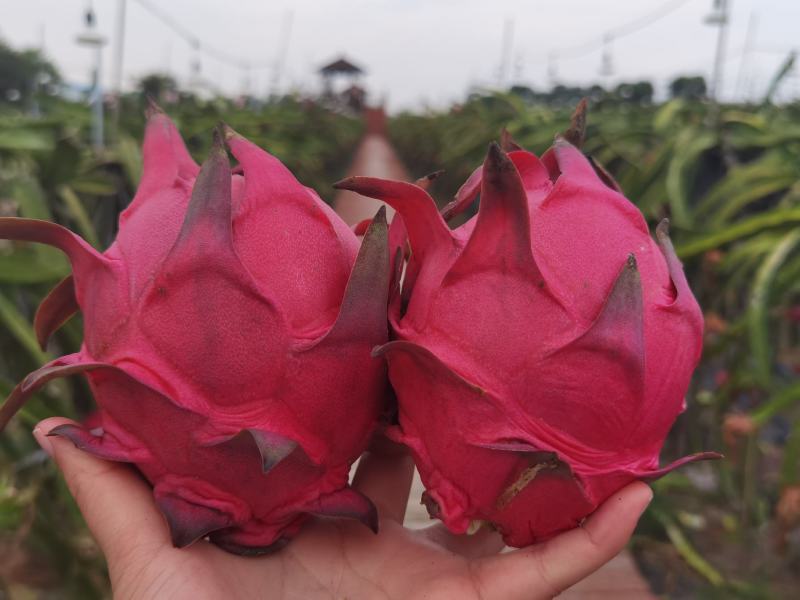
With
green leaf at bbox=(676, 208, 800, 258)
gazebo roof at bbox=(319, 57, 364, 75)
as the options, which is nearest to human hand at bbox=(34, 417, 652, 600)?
green leaf at bbox=(676, 208, 800, 258)

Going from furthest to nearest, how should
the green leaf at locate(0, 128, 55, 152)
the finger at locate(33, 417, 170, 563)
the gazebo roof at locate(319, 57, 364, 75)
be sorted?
the gazebo roof at locate(319, 57, 364, 75) → the green leaf at locate(0, 128, 55, 152) → the finger at locate(33, 417, 170, 563)

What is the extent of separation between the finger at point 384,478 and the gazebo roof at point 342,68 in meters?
24.6

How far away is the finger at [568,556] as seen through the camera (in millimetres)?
662

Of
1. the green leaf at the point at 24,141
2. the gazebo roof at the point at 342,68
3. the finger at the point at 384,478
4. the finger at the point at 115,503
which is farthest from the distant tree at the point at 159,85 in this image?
the gazebo roof at the point at 342,68

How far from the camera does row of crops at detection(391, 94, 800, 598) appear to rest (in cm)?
152

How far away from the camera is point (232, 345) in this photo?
62 centimetres

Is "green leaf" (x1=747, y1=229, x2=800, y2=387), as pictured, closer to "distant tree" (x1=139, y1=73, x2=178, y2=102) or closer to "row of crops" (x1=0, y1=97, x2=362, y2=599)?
"row of crops" (x1=0, y1=97, x2=362, y2=599)

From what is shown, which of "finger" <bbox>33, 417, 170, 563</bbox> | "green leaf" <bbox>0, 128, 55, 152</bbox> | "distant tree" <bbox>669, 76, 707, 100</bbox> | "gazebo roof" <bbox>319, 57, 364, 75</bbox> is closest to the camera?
"finger" <bbox>33, 417, 170, 563</bbox>

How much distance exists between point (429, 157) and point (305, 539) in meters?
6.95

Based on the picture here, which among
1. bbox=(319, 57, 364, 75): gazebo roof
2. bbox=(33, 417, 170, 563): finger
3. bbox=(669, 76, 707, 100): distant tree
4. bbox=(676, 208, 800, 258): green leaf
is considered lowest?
bbox=(33, 417, 170, 563): finger

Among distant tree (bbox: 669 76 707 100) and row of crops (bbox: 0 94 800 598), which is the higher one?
distant tree (bbox: 669 76 707 100)

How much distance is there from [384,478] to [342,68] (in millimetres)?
24792

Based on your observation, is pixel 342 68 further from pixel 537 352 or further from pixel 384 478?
pixel 537 352

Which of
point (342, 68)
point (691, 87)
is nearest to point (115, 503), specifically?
point (691, 87)
